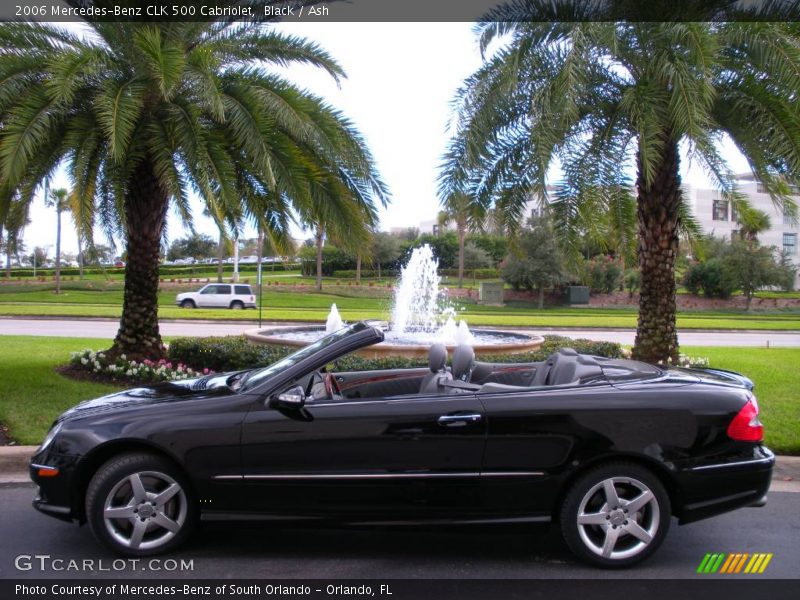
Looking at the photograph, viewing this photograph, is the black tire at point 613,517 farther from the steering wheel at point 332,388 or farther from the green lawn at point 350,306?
the green lawn at point 350,306

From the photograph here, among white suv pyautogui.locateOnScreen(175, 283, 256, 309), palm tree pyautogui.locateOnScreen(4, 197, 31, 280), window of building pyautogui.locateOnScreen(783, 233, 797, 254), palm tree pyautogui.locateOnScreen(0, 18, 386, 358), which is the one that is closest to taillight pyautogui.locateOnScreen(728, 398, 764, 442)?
palm tree pyautogui.locateOnScreen(0, 18, 386, 358)

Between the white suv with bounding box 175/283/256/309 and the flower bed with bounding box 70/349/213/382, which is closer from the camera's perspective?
the flower bed with bounding box 70/349/213/382

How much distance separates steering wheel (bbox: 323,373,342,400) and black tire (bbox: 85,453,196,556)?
1.02 meters

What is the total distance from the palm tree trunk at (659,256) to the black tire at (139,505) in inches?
329

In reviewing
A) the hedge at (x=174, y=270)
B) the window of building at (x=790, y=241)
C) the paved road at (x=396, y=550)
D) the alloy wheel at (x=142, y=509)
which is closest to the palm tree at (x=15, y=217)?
the paved road at (x=396, y=550)

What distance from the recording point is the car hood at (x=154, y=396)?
4.50 meters

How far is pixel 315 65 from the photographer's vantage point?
34.9 feet

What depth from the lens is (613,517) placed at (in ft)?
13.9

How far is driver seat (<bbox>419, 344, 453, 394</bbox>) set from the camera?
15.4 ft

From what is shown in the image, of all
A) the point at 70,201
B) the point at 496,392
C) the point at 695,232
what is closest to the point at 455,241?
the point at 695,232

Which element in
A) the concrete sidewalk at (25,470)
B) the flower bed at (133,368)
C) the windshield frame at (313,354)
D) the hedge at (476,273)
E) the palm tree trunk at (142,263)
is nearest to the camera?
the windshield frame at (313,354)

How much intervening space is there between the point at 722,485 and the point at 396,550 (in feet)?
6.58

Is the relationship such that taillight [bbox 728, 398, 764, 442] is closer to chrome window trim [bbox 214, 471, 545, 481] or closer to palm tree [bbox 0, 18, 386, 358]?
chrome window trim [bbox 214, 471, 545, 481]
